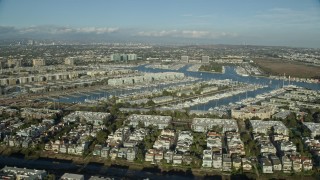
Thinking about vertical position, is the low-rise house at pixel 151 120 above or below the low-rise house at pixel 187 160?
above

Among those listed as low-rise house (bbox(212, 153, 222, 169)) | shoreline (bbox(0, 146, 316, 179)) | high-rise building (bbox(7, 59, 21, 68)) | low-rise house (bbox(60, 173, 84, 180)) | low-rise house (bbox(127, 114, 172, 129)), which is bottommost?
shoreline (bbox(0, 146, 316, 179))

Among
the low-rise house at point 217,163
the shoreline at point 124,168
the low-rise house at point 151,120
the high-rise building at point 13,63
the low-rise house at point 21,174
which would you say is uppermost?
the high-rise building at point 13,63

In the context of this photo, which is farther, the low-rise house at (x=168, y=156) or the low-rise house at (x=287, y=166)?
the low-rise house at (x=168, y=156)

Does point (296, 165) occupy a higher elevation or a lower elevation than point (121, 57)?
lower

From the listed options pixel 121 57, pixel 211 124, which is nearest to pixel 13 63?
pixel 121 57

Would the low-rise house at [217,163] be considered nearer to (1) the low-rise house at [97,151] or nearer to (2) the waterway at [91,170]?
(2) the waterway at [91,170]

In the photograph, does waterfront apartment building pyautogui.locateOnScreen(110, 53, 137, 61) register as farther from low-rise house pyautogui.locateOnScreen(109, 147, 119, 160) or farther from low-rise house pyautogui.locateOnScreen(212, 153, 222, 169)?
low-rise house pyautogui.locateOnScreen(212, 153, 222, 169)

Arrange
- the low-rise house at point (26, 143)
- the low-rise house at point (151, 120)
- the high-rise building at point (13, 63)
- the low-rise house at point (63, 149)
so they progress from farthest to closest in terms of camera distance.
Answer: the high-rise building at point (13, 63) < the low-rise house at point (151, 120) < the low-rise house at point (26, 143) < the low-rise house at point (63, 149)

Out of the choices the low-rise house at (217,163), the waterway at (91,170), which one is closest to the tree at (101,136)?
the waterway at (91,170)

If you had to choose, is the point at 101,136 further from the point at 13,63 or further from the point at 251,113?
the point at 13,63

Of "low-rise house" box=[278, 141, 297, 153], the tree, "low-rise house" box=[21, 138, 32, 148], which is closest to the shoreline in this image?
"low-rise house" box=[21, 138, 32, 148]

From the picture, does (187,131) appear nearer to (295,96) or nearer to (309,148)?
(309,148)
